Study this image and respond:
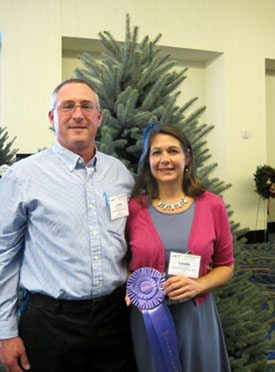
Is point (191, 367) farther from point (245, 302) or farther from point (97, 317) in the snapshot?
point (245, 302)

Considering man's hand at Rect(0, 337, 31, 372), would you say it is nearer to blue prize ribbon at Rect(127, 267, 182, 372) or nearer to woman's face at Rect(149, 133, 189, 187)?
blue prize ribbon at Rect(127, 267, 182, 372)

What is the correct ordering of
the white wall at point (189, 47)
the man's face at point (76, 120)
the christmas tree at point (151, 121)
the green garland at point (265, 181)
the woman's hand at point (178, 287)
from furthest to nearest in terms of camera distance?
the green garland at point (265, 181) < the white wall at point (189, 47) < the christmas tree at point (151, 121) < the man's face at point (76, 120) < the woman's hand at point (178, 287)

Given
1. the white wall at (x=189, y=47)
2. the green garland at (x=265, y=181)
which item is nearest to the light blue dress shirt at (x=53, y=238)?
the white wall at (x=189, y=47)

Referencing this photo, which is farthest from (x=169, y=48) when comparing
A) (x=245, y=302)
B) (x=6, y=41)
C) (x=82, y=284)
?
(x=82, y=284)

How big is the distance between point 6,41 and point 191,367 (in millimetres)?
5080

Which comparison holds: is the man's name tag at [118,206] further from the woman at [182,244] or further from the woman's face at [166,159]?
the woman's face at [166,159]

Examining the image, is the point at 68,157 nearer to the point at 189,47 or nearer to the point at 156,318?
the point at 156,318

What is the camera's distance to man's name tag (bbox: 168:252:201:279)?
47.1 inches

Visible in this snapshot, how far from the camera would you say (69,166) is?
1312mm

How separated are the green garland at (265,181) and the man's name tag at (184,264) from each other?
16.7 ft

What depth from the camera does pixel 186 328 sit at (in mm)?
1271

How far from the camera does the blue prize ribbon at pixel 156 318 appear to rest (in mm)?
1193

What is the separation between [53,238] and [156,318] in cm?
49

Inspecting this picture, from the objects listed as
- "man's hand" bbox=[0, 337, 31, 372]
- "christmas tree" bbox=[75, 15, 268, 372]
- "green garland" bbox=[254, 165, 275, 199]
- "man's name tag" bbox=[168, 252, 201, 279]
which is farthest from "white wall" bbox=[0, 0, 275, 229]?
"man's name tag" bbox=[168, 252, 201, 279]
